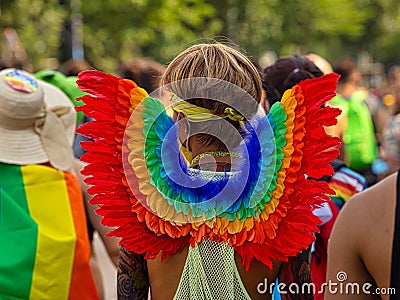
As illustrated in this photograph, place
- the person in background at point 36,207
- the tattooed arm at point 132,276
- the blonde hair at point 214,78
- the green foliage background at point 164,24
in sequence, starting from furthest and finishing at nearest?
the green foliage background at point 164,24, the person in background at point 36,207, the tattooed arm at point 132,276, the blonde hair at point 214,78

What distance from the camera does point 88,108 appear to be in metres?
2.31

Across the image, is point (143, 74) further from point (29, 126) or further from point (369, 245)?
point (369, 245)

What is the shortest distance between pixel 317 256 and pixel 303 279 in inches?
46.3

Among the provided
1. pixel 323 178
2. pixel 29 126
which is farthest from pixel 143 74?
pixel 323 178

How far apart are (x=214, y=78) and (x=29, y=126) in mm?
1613

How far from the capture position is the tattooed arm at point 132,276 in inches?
93.7

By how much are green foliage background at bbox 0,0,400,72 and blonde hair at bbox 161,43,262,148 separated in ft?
22.6

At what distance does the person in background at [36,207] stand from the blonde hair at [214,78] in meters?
1.35

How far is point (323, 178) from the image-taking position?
371 cm

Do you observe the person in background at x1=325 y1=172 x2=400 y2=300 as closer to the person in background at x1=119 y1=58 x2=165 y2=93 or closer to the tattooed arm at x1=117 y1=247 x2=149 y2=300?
the tattooed arm at x1=117 y1=247 x2=149 y2=300

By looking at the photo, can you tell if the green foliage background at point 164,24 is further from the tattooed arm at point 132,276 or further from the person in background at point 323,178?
the tattooed arm at point 132,276

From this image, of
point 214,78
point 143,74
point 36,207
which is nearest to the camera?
point 214,78

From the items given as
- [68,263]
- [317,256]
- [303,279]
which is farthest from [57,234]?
[303,279]

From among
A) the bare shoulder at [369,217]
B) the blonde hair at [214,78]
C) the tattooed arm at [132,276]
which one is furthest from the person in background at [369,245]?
the tattooed arm at [132,276]
